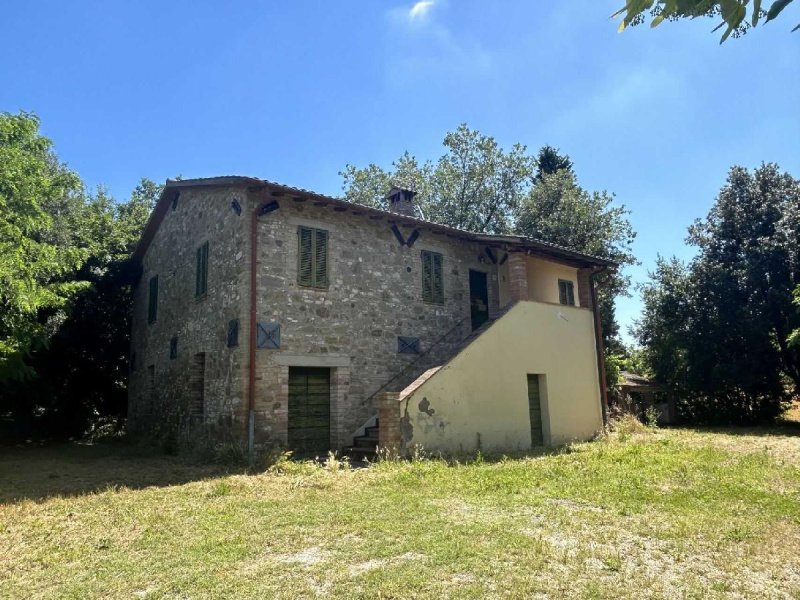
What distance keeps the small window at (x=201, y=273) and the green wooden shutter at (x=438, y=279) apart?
218 inches

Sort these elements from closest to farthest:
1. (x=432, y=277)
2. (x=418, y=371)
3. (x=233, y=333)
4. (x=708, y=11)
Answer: (x=708, y=11) → (x=233, y=333) → (x=418, y=371) → (x=432, y=277)

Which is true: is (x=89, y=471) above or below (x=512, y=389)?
below

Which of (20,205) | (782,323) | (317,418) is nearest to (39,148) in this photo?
(20,205)

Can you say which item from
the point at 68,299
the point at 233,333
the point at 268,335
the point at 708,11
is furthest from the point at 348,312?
the point at 708,11

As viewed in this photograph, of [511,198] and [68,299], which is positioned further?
[511,198]

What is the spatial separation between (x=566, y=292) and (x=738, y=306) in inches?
393

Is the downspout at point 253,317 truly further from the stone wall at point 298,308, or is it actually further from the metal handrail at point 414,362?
the metal handrail at point 414,362

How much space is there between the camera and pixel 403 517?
610 centimetres

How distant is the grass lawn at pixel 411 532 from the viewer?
13.9ft

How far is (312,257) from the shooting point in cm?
1220

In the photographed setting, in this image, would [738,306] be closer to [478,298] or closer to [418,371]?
[478,298]

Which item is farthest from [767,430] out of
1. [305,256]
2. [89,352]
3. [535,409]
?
[89,352]

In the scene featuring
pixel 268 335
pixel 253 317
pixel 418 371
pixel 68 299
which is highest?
pixel 68 299

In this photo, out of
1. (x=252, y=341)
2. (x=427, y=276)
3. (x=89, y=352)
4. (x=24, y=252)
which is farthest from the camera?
(x=89, y=352)
